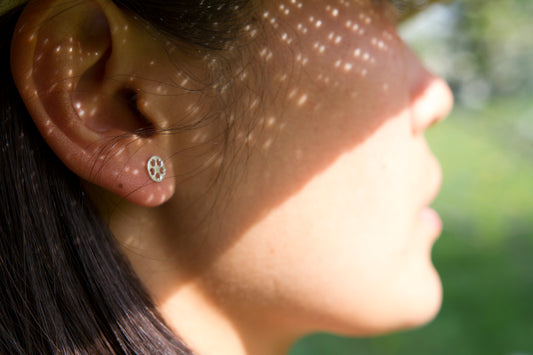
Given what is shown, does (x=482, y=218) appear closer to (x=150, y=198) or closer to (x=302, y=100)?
(x=302, y=100)

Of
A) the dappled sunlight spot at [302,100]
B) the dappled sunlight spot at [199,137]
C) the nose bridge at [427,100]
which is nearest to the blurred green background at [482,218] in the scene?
the nose bridge at [427,100]

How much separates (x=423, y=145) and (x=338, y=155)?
0.69 feet

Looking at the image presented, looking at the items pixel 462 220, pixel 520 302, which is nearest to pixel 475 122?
pixel 462 220

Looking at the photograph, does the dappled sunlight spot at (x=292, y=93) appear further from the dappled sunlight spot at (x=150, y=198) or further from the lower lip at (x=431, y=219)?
the lower lip at (x=431, y=219)

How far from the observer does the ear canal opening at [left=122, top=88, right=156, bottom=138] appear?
0.62 metres

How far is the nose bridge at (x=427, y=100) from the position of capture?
817mm

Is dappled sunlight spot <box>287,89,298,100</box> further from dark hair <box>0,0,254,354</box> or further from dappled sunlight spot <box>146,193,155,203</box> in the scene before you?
dappled sunlight spot <box>146,193,155,203</box>

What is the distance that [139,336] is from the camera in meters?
0.65

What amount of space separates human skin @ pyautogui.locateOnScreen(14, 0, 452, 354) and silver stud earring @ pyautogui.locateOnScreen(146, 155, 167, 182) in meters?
0.01

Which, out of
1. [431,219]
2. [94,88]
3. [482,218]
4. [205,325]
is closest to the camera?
[94,88]

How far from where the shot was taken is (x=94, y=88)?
606mm

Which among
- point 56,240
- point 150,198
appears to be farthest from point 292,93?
point 56,240

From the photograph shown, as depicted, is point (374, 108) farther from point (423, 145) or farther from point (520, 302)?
point (520, 302)

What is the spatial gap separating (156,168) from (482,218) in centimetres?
415
